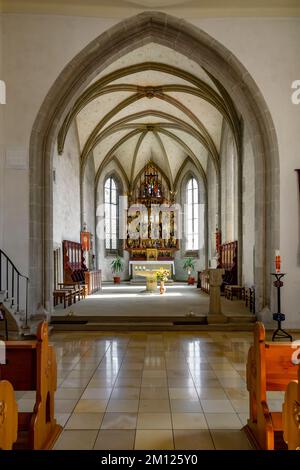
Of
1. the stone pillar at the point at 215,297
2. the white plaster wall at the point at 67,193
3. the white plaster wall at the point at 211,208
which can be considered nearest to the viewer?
the stone pillar at the point at 215,297

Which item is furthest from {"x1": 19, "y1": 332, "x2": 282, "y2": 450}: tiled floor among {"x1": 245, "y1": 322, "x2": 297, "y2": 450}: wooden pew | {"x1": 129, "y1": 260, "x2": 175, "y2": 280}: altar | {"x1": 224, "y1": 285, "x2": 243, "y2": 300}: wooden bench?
{"x1": 129, "y1": 260, "x2": 175, "y2": 280}: altar

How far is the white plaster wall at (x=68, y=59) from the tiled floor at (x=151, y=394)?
2.92 metres

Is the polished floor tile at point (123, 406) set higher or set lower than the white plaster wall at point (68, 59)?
lower

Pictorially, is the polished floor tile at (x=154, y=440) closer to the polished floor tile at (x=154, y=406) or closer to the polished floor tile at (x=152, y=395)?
the polished floor tile at (x=152, y=395)

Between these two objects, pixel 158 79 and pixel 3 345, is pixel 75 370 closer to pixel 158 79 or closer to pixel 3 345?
pixel 3 345

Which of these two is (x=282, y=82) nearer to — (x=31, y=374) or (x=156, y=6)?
(x=156, y=6)

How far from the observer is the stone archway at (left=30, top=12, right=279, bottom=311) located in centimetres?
→ 881

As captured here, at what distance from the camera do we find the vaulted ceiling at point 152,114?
12.7 metres

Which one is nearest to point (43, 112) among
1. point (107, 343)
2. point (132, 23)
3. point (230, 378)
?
point (132, 23)

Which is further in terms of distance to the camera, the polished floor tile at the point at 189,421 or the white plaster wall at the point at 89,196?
the white plaster wall at the point at 89,196

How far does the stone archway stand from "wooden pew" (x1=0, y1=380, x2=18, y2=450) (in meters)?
6.58

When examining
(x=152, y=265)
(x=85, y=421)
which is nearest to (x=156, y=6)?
(x=85, y=421)

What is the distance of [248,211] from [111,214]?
37.0 feet

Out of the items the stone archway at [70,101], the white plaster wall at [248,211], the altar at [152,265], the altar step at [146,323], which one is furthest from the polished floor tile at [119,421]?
the altar at [152,265]
